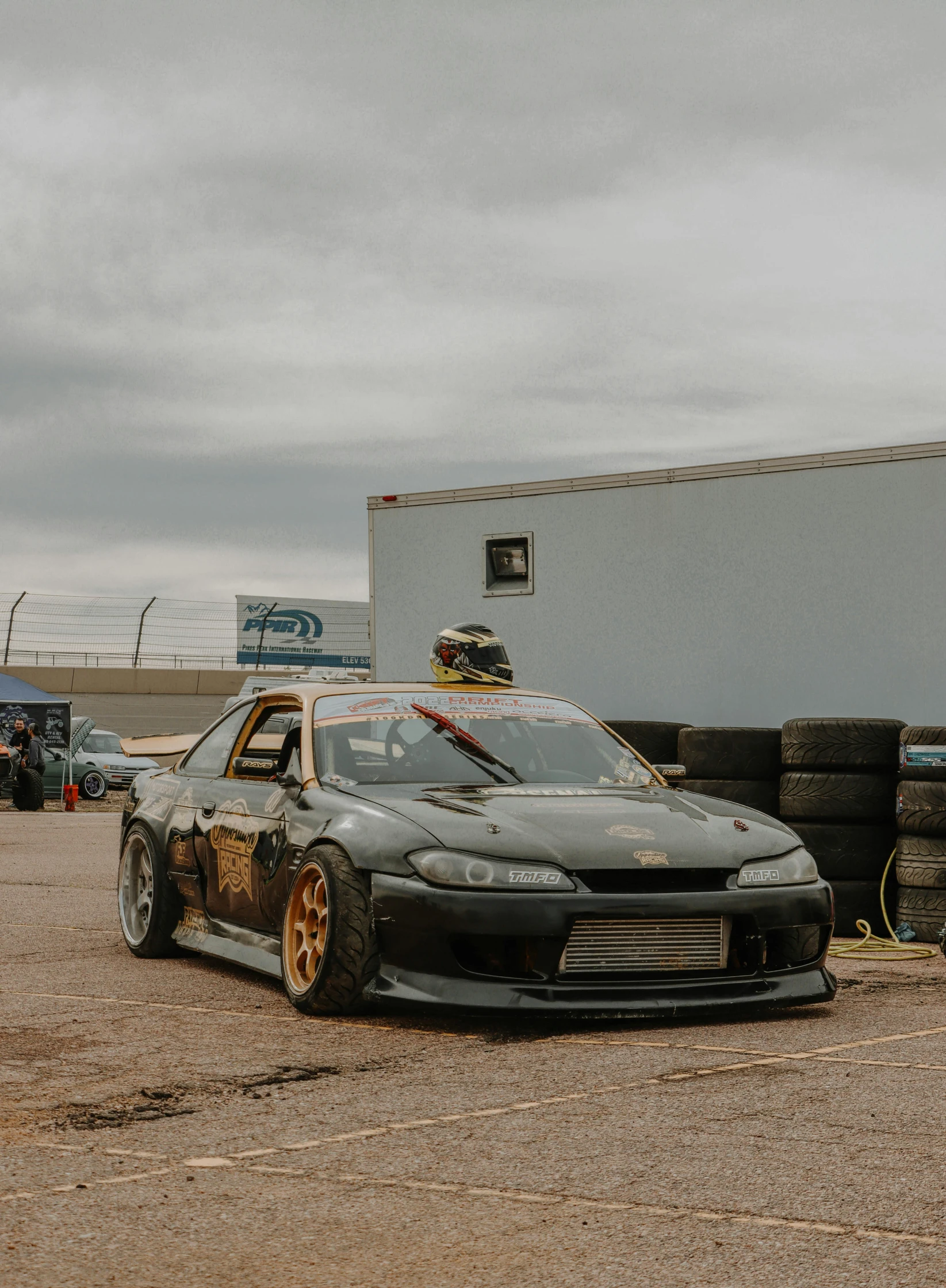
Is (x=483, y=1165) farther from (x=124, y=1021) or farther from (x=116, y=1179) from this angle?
(x=124, y=1021)

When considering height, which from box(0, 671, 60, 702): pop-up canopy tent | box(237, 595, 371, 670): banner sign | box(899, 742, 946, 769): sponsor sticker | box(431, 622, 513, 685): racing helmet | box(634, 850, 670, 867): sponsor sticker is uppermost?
box(237, 595, 371, 670): banner sign

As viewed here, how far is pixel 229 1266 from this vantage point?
278cm

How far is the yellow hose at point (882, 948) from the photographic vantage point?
7.58 meters

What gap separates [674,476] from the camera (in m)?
12.4

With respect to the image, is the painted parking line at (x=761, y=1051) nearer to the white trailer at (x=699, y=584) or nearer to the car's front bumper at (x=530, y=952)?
the car's front bumper at (x=530, y=952)

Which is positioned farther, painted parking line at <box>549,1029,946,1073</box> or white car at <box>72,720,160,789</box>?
white car at <box>72,720,160,789</box>

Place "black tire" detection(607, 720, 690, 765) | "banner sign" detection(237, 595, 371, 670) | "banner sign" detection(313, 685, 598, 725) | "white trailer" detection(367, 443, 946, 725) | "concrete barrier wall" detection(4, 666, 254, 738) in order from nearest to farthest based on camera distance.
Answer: "banner sign" detection(313, 685, 598, 725) < "black tire" detection(607, 720, 690, 765) < "white trailer" detection(367, 443, 946, 725) < "concrete barrier wall" detection(4, 666, 254, 738) < "banner sign" detection(237, 595, 371, 670)

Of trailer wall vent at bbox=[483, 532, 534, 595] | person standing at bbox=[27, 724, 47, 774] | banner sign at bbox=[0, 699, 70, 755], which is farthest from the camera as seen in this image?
banner sign at bbox=[0, 699, 70, 755]

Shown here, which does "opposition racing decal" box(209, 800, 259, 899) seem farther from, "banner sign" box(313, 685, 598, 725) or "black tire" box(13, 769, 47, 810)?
"black tire" box(13, 769, 47, 810)

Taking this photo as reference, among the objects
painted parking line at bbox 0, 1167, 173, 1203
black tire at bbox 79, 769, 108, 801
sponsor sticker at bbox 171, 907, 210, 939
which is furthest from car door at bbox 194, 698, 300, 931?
black tire at bbox 79, 769, 108, 801

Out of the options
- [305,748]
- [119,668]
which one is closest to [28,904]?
[305,748]

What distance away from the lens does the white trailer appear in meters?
11.1

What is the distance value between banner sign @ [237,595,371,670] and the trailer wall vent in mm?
43081

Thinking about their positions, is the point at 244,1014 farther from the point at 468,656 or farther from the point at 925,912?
the point at 925,912
